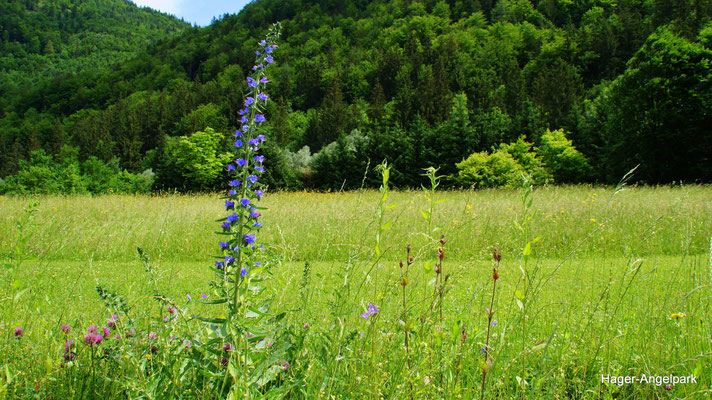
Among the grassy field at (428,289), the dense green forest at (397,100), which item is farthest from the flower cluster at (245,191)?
the dense green forest at (397,100)

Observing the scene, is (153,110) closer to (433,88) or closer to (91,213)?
(433,88)

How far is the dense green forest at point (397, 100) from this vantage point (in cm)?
2292

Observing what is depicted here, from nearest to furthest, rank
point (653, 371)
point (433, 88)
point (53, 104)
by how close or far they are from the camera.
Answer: point (653, 371) → point (433, 88) → point (53, 104)

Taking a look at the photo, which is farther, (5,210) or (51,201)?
(51,201)

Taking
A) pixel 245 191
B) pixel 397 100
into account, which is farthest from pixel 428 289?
pixel 397 100

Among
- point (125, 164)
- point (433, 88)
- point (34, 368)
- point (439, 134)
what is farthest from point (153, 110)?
point (34, 368)

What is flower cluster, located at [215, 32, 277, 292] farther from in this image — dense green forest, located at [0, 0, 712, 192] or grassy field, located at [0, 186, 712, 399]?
dense green forest, located at [0, 0, 712, 192]

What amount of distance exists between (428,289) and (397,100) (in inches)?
1684

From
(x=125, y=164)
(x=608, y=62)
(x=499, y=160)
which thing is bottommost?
(x=125, y=164)

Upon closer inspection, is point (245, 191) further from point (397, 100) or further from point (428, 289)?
point (397, 100)

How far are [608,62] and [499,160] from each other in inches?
1436

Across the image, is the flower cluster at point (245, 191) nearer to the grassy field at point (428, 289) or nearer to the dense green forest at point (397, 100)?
the grassy field at point (428, 289)

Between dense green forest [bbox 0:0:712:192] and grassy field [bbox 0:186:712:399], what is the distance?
40.0 inches

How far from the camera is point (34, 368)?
183cm
